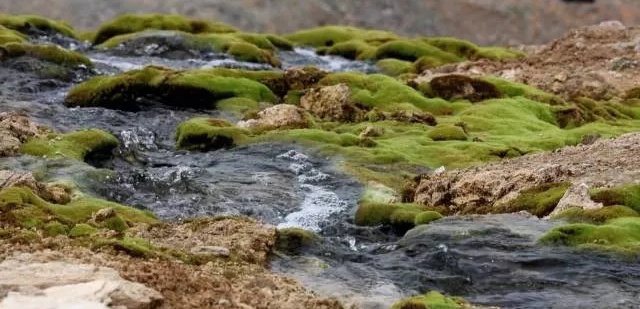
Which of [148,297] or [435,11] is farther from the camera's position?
[435,11]

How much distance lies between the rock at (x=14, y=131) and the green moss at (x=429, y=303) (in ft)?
52.2

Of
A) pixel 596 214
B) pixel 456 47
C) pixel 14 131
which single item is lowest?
pixel 596 214

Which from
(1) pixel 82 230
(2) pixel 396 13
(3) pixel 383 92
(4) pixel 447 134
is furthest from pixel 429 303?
(2) pixel 396 13

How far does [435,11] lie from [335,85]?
108m

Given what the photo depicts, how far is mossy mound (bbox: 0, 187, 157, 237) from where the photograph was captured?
20047 millimetres

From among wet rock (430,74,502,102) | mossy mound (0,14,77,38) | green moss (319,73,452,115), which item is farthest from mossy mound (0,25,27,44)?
wet rock (430,74,502,102)

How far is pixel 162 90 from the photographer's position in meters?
39.7

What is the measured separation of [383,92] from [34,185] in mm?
20948

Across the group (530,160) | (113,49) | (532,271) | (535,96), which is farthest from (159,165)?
(113,49)

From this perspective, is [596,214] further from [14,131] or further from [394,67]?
[394,67]

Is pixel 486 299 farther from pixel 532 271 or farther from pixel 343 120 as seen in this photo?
pixel 343 120

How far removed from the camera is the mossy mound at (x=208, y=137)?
111 ft

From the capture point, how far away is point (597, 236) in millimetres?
20984

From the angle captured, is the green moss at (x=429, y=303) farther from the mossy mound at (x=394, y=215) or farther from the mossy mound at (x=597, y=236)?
the mossy mound at (x=394, y=215)
